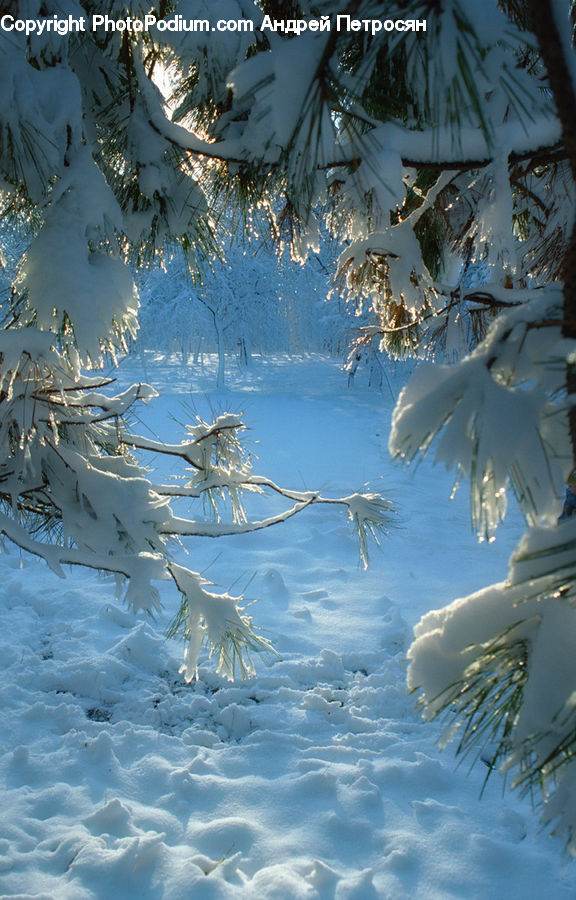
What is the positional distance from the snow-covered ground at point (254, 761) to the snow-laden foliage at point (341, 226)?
77cm

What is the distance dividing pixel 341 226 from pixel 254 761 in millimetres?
2770

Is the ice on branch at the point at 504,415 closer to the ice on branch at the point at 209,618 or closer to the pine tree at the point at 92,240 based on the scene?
the pine tree at the point at 92,240

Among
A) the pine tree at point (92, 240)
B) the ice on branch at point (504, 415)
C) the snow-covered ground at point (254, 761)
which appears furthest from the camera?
the snow-covered ground at point (254, 761)

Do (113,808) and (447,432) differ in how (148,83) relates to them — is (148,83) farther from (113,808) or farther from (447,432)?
(113,808)

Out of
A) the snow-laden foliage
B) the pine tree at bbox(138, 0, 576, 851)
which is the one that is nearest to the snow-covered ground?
the pine tree at bbox(138, 0, 576, 851)

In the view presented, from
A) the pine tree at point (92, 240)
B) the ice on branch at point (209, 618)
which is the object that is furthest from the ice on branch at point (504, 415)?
the ice on branch at point (209, 618)

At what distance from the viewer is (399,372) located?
16609 mm

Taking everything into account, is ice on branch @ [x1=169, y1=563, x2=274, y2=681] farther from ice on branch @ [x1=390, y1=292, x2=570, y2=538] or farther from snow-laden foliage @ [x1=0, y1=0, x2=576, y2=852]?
ice on branch @ [x1=390, y1=292, x2=570, y2=538]

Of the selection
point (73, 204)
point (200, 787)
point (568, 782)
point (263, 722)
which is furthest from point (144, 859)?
point (73, 204)

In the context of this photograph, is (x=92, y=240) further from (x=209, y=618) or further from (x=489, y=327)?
(x=209, y=618)

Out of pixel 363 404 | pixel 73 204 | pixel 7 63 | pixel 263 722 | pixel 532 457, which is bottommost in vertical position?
pixel 263 722

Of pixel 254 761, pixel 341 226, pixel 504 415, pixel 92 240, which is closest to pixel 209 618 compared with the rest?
pixel 254 761

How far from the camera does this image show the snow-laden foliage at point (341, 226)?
0.79 metres

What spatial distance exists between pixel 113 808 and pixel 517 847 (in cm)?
185
